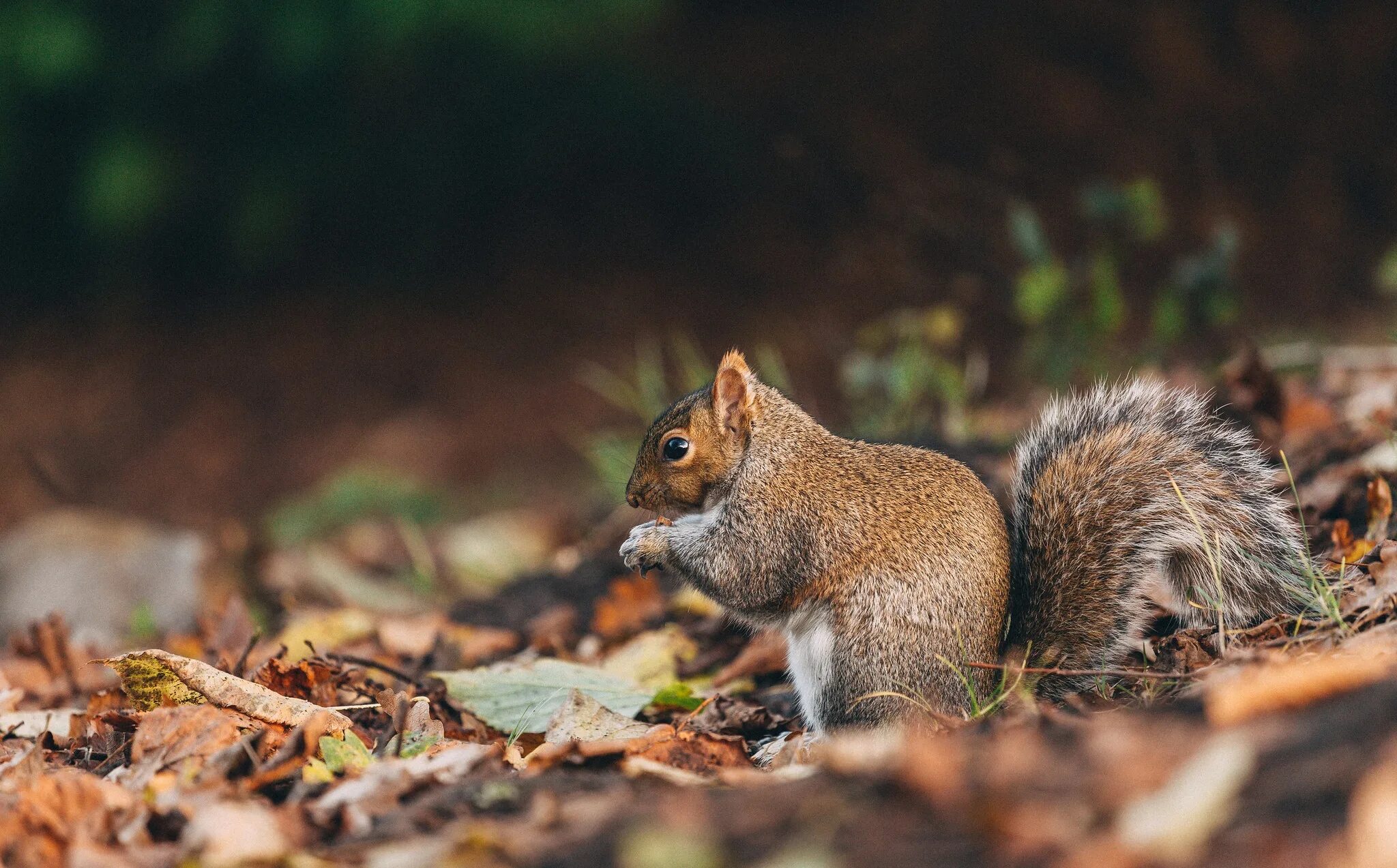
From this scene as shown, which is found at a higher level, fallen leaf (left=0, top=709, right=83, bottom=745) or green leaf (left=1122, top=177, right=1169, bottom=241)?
green leaf (left=1122, top=177, right=1169, bottom=241)

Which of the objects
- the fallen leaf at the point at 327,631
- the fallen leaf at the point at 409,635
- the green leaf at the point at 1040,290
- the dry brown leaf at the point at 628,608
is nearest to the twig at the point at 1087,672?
the dry brown leaf at the point at 628,608

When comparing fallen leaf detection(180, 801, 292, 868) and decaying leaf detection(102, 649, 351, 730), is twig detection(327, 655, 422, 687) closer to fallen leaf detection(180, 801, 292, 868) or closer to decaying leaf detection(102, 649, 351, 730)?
decaying leaf detection(102, 649, 351, 730)

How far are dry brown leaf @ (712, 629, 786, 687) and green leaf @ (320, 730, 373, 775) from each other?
1008mm

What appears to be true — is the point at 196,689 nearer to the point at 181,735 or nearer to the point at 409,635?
the point at 181,735

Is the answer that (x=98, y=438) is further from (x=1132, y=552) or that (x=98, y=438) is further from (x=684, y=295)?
(x=1132, y=552)

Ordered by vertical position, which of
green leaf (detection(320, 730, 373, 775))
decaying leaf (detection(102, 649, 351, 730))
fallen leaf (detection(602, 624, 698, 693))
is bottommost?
fallen leaf (detection(602, 624, 698, 693))

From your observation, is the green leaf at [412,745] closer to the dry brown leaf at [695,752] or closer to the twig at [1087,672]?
the dry brown leaf at [695,752]

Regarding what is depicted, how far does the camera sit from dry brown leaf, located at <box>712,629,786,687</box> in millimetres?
2770

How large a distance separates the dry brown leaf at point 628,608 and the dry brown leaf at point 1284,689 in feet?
6.41

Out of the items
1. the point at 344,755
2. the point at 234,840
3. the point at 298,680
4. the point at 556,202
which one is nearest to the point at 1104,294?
the point at 298,680

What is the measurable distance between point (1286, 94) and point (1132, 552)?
5.01 metres

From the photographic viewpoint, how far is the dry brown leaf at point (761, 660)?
9.09 ft

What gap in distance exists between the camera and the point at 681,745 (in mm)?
1870

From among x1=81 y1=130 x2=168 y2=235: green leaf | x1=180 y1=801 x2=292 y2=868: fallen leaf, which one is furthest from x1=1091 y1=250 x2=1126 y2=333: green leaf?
x1=81 y1=130 x2=168 y2=235: green leaf
